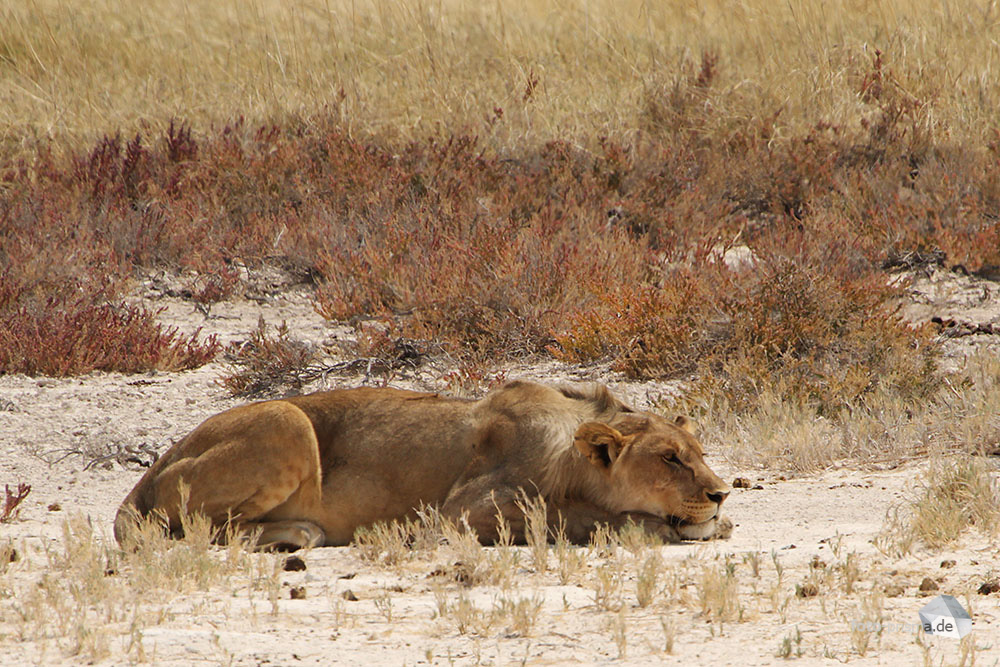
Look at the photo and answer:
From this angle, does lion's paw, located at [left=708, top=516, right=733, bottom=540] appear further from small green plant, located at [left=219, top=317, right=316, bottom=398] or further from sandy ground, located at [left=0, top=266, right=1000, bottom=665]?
small green plant, located at [left=219, top=317, right=316, bottom=398]

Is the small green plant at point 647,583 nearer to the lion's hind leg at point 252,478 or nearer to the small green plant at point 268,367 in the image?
the lion's hind leg at point 252,478

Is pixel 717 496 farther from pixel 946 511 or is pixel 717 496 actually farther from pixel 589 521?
pixel 946 511

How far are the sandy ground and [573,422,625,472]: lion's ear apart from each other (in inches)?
21.1

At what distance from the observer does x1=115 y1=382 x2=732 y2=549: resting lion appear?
18.5ft

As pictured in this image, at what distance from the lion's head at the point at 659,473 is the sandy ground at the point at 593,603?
7.4 inches

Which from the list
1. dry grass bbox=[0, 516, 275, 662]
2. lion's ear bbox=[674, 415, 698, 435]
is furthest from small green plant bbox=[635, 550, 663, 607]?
dry grass bbox=[0, 516, 275, 662]

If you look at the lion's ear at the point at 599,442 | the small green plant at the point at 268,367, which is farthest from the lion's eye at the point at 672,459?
the small green plant at the point at 268,367

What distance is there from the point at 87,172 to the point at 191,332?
328 centimetres

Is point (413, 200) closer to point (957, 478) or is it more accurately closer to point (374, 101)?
point (374, 101)

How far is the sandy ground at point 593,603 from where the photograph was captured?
4016 mm

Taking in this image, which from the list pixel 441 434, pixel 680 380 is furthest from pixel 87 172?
pixel 441 434

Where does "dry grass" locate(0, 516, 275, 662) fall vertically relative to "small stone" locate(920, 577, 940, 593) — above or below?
above

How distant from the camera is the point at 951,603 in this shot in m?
4.34

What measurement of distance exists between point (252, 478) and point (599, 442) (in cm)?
166
